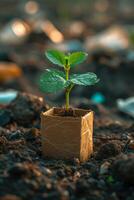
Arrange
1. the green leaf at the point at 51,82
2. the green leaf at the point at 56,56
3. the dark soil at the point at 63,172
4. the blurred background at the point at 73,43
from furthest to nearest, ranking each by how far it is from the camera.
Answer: the blurred background at the point at 73,43, the green leaf at the point at 56,56, the green leaf at the point at 51,82, the dark soil at the point at 63,172

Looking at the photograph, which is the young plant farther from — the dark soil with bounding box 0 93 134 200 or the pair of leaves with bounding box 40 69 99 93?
the dark soil with bounding box 0 93 134 200

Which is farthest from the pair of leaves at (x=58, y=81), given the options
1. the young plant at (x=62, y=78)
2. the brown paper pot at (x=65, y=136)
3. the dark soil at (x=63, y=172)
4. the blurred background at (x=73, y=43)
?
the blurred background at (x=73, y=43)

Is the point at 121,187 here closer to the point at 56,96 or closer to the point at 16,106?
the point at 16,106

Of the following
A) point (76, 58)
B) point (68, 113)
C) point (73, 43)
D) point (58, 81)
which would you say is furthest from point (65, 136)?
point (73, 43)

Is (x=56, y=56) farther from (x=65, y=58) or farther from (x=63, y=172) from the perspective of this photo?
(x=63, y=172)

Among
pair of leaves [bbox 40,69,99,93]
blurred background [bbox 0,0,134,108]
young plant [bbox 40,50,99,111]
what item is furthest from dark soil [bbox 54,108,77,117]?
blurred background [bbox 0,0,134,108]

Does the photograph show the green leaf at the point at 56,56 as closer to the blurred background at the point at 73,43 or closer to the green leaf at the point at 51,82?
the green leaf at the point at 51,82

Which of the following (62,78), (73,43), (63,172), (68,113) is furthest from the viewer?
(73,43)
